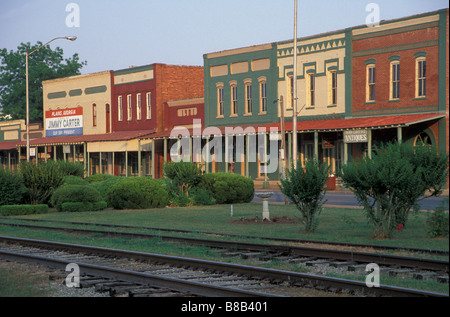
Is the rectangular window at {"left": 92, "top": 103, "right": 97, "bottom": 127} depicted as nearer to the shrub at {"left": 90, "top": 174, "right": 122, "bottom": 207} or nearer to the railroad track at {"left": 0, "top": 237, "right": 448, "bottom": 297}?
the shrub at {"left": 90, "top": 174, "right": 122, "bottom": 207}

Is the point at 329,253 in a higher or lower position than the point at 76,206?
higher

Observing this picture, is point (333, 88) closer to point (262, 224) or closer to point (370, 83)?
point (370, 83)

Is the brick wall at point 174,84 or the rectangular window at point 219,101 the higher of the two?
the brick wall at point 174,84

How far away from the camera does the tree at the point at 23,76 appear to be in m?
78.1

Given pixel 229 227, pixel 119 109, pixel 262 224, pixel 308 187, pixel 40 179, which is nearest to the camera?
pixel 308 187

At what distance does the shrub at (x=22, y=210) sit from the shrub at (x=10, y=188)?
0.71 metres

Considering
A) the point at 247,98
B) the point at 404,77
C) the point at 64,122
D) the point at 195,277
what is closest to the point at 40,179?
the point at 195,277

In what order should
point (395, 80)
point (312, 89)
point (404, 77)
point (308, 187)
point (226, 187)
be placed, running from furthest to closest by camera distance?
point (312, 89) → point (395, 80) → point (404, 77) → point (226, 187) → point (308, 187)

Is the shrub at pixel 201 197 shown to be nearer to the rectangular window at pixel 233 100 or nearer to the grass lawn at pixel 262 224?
the grass lawn at pixel 262 224

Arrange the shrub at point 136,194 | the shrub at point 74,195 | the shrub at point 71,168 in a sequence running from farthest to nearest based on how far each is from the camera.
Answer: the shrub at point 71,168
the shrub at point 136,194
the shrub at point 74,195

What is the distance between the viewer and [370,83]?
1480 inches

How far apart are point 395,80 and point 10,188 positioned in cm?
2138

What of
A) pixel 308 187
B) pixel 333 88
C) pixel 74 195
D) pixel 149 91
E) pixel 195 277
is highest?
pixel 149 91

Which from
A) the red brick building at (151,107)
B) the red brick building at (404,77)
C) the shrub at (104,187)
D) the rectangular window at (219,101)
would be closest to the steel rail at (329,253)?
the shrub at (104,187)
